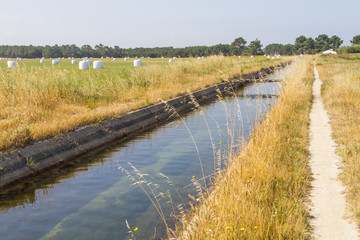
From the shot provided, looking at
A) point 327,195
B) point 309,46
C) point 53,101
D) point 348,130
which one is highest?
point 309,46

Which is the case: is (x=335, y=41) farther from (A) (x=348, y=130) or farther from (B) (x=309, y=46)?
(A) (x=348, y=130)

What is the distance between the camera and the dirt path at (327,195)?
4129mm

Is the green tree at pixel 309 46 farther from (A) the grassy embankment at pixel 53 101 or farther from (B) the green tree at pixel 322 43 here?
(A) the grassy embankment at pixel 53 101

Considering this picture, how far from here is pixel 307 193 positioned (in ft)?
17.3

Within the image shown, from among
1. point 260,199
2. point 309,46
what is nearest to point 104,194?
point 260,199

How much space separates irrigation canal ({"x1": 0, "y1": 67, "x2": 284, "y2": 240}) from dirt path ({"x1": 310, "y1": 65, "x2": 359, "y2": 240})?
142cm

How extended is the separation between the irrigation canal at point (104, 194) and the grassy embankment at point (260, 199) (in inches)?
18.8

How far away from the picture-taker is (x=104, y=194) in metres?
6.46

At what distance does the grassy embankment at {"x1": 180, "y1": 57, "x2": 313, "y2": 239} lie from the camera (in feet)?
12.0

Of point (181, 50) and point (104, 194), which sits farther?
point (181, 50)

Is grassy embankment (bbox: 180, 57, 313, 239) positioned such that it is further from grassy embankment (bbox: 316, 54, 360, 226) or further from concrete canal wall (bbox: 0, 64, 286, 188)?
concrete canal wall (bbox: 0, 64, 286, 188)

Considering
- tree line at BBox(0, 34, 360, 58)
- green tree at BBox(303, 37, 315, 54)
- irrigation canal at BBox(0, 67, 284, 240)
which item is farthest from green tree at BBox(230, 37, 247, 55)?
irrigation canal at BBox(0, 67, 284, 240)

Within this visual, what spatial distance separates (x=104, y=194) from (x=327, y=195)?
12.0 feet

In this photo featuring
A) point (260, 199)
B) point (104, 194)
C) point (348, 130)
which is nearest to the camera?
point (260, 199)
